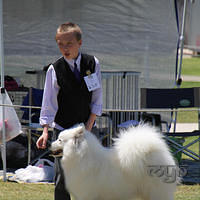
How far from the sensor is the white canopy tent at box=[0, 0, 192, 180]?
827 cm

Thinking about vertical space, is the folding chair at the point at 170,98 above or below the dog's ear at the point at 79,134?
above

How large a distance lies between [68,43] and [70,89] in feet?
1.26

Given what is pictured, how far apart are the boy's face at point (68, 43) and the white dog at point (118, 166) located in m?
0.60

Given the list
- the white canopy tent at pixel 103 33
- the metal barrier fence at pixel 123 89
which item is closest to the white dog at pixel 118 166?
the metal barrier fence at pixel 123 89

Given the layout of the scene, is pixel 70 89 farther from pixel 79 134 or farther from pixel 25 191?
pixel 25 191

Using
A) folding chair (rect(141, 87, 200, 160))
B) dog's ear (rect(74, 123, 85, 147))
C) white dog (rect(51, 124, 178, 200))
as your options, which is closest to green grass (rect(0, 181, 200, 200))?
folding chair (rect(141, 87, 200, 160))

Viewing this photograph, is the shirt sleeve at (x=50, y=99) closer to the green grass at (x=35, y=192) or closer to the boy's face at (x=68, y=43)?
the boy's face at (x=68, y=43)

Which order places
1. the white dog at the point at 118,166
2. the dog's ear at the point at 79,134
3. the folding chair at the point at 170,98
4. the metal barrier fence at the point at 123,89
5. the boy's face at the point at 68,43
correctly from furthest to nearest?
the metal barrier fence at the point at 123,89
the folding chair at the point at 170,98
the white dog at the point at 118,166
the dog's ear at the point at 79,134
the boy's face at the point at 68,43

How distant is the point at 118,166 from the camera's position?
4.01 meters

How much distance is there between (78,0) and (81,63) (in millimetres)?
4616

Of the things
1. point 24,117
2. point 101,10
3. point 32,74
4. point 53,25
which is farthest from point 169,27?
point 24,117

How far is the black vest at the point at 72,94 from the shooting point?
12.3 feet

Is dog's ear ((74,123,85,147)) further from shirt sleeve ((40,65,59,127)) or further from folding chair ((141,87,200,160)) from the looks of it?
folding chair ((141,87,200,160))

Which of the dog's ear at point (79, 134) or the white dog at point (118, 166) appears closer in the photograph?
the dog's ear at point (79, 134)
